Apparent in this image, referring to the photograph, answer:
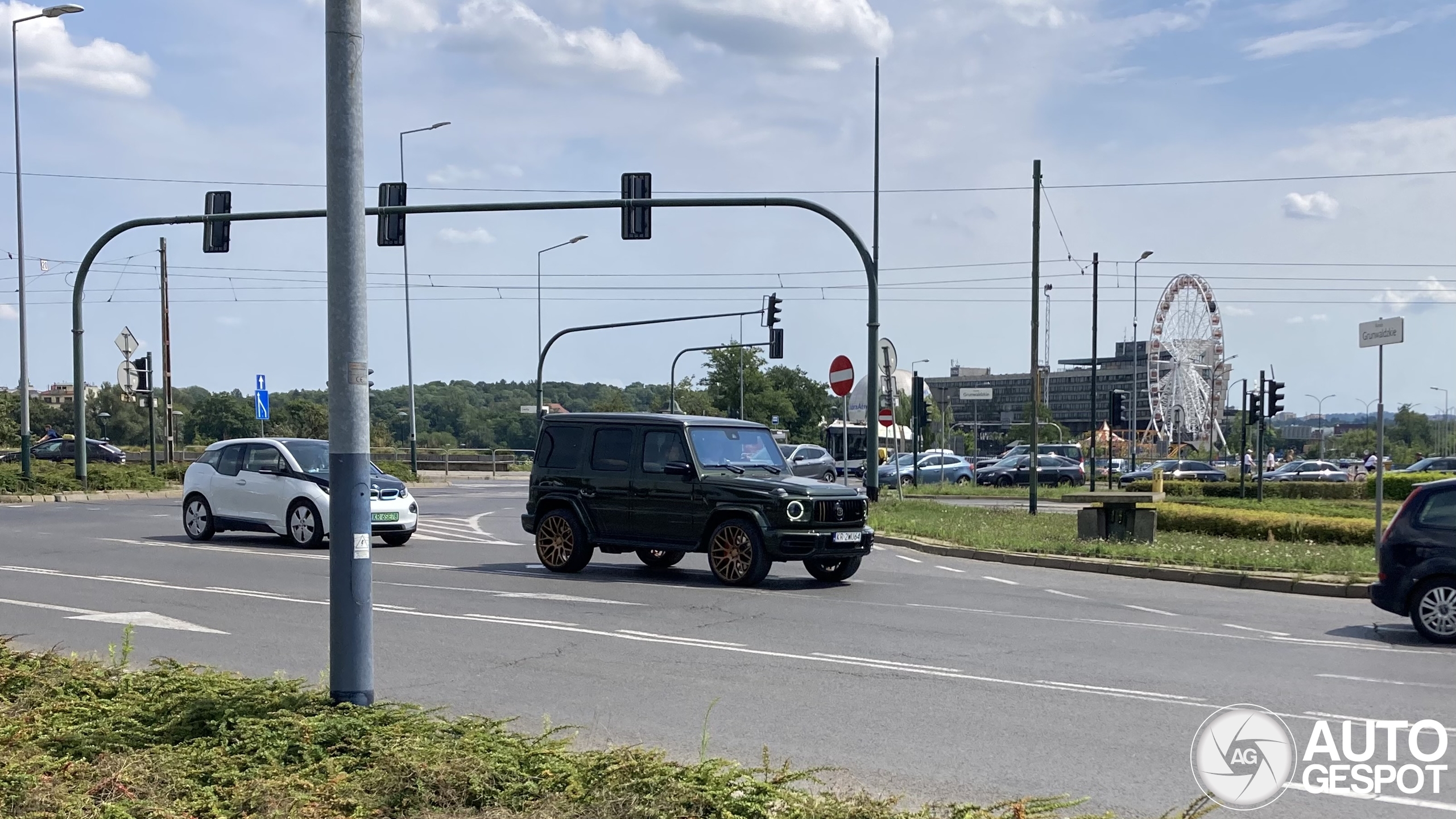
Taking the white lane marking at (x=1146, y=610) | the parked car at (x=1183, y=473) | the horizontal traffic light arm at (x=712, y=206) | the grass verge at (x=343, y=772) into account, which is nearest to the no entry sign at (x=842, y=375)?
the horizontal traffic light arm at (x=712, y=206)

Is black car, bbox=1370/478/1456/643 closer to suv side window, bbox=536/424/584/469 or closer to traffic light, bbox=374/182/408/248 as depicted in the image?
suv side window, bbox=536/424/584/469

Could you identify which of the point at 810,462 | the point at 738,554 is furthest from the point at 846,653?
the point at 810,462

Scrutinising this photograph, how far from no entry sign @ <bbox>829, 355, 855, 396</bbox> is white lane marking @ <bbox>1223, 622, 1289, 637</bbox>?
1339 centimetres

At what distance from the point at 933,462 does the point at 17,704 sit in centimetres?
5154

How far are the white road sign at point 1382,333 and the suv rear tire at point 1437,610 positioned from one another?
196 inches

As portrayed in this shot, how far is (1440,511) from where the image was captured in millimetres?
11406

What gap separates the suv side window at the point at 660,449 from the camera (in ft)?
49.8

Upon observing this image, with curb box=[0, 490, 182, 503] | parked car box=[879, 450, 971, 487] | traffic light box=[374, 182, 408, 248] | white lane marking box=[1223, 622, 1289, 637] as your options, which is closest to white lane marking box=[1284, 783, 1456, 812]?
white lane marking box=[1223, 622, 1289, 637]

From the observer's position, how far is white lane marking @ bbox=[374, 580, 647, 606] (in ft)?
42.7

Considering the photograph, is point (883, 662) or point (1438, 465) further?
point (1438, 465)

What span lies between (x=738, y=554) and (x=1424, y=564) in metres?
6.54

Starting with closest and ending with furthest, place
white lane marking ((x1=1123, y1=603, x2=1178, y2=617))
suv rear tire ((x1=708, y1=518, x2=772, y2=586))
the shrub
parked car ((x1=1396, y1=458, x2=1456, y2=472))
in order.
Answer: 1. white lane marking ((x1=1123, y1=603, x2=1178, y2=617))
2. suv rear tire ((x1=708, y1=518, x2=772, y2=586))
3. the shrub
4. parked car ((x1=1396, y1=458, x2=1456, y2=472))

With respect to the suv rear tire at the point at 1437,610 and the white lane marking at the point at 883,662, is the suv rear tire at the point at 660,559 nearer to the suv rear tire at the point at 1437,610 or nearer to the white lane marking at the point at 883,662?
the white lane marking at the point at 883,662

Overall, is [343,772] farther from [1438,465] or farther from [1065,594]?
[1438,465]
